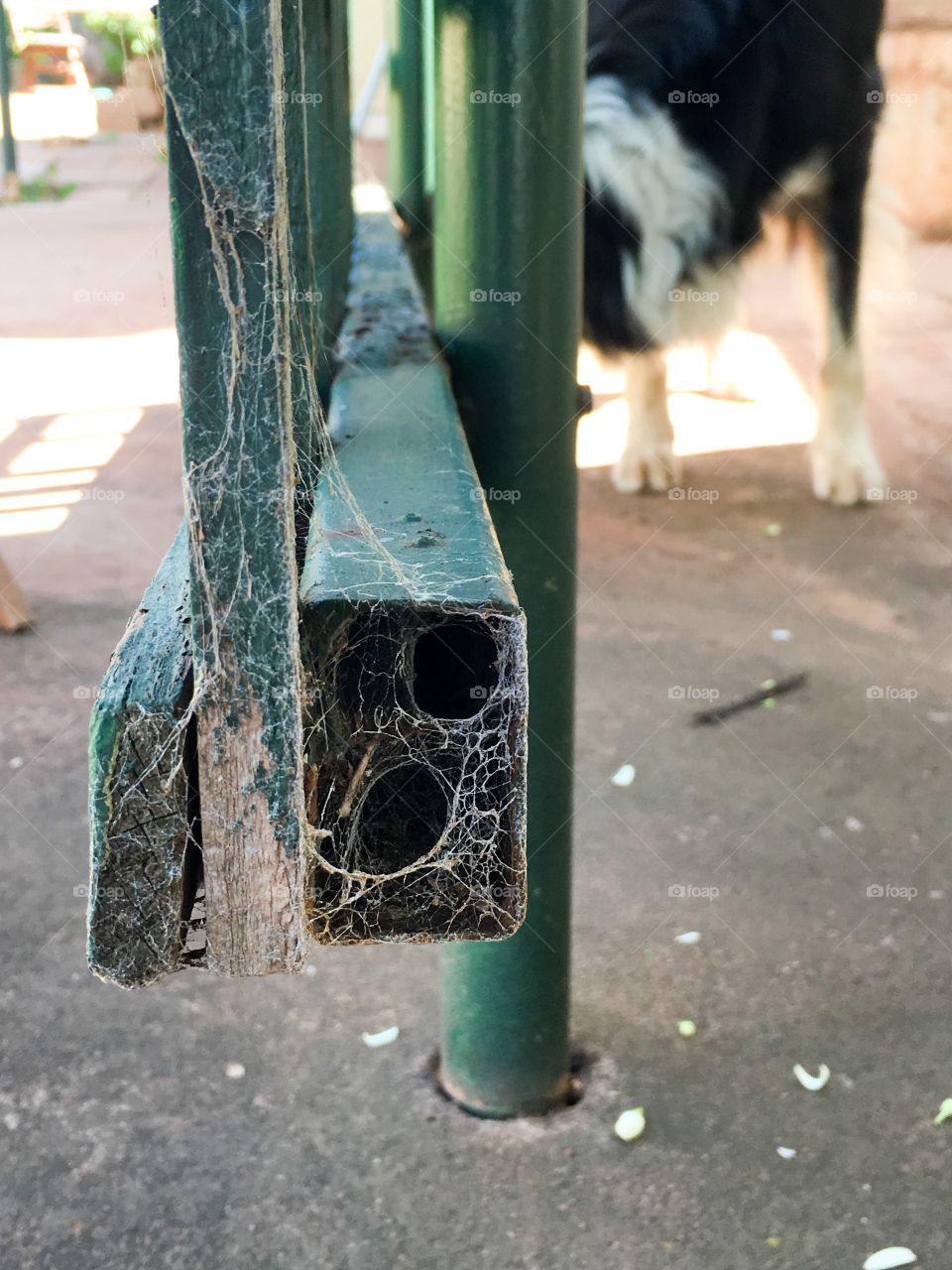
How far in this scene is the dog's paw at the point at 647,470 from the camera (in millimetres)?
4727

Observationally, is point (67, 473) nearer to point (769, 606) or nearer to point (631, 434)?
point (631, 434)

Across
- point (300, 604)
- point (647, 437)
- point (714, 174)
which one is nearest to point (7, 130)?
point (647, 437)

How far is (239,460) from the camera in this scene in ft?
2.49

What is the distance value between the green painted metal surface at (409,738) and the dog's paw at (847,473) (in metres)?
3.81

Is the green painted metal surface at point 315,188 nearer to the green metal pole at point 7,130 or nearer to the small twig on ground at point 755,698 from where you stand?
the small twig on ground at point 755,698

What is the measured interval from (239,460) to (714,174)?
11.7 feet

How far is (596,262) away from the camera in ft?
12.5

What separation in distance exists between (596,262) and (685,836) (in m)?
1.79

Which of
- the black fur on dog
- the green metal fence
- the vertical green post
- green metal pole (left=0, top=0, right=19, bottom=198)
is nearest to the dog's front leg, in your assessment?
the black fur on dog

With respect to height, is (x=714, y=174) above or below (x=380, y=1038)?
above

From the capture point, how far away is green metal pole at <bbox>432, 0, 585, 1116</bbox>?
149 cm

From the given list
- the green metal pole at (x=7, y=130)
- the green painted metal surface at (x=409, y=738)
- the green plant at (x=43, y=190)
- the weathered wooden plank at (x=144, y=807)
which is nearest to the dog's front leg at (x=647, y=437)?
the green painted metal surface at (x=409, y=738)

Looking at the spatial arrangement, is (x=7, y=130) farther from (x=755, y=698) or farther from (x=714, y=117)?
(x=755, y=698)

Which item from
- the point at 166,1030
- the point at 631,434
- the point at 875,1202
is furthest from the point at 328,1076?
the point at 631,434
